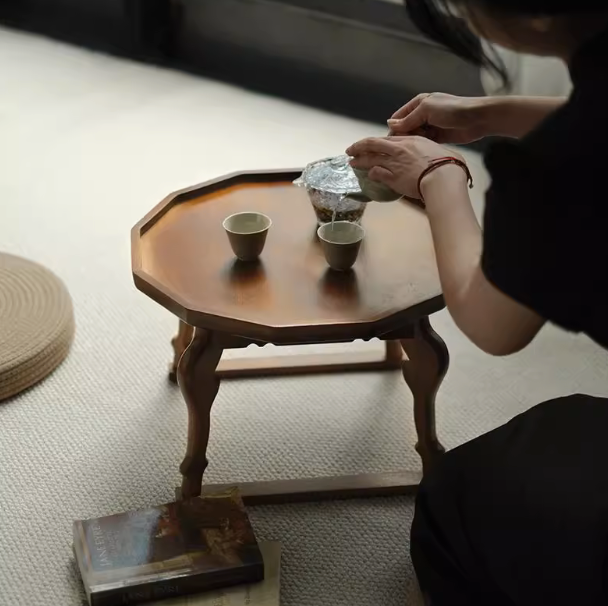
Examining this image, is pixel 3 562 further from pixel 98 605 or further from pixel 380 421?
pixel 380 421

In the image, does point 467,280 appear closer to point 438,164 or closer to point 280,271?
point 438,164

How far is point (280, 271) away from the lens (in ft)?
4.77

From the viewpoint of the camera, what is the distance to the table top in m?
1.32

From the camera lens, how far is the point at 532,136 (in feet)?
3.02

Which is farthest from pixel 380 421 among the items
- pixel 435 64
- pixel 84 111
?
pixel 84 111

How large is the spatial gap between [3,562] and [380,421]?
2.31 feet

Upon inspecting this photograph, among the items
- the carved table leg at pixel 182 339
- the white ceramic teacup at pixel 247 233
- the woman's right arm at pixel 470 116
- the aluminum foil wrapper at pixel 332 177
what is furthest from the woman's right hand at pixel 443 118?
the carved table leg at pixel 182 339

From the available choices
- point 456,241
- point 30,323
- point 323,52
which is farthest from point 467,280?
point 323,52

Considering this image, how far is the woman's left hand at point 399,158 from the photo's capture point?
4.16 feet

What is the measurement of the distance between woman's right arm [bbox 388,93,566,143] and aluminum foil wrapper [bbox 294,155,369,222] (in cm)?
12

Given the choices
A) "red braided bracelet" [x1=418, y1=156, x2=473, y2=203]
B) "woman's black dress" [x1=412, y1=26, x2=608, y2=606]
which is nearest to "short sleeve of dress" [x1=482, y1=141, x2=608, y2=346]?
"woman's black dress" [x1=412, y1=26, x2=608, y2=606]

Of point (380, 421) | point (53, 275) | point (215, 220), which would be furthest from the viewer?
point (53, 275)

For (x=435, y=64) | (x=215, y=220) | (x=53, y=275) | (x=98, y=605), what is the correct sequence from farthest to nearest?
(x=435, y=64), (x=53, y=275), (x=215, y=220), (x=98, y=605)

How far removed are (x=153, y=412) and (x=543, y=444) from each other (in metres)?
0.77
